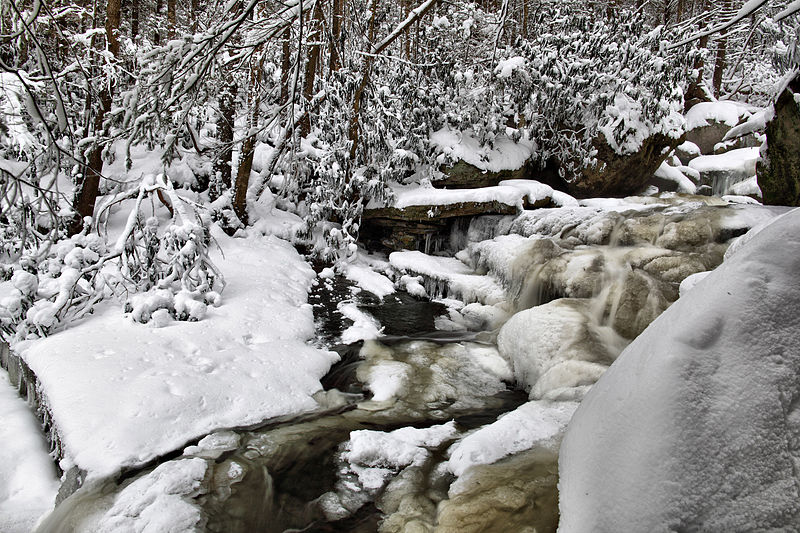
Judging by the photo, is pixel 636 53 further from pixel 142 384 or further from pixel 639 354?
pixel 142 384

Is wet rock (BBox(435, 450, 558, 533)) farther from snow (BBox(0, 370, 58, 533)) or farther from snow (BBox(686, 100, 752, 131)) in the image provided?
snow (BBox(686, 100, 752, 131))

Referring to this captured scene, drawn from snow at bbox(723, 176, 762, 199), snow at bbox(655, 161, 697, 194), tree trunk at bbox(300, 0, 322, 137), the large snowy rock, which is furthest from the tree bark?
snow at bbox(723, 176, 762, 199)

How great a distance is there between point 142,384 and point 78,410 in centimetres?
48

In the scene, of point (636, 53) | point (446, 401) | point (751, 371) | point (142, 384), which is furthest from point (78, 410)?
point (636, 53)

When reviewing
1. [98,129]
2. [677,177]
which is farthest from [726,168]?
[98,129]

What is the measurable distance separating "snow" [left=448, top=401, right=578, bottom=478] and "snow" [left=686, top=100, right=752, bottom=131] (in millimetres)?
15063

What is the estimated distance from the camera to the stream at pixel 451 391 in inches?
109

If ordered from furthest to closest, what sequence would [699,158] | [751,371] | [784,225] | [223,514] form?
[699,158] → [223,514] → [784,225] → [751,371]

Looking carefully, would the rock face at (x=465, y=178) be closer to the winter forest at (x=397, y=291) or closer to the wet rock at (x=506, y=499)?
the winter forest at (x=397, y=291)

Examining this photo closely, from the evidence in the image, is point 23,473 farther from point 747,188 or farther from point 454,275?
point 747,188

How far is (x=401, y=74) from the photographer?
10.6m

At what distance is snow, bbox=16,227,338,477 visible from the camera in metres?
3.33

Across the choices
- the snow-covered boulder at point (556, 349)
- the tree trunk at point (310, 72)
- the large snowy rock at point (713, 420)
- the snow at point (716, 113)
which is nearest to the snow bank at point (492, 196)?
the tree trunk at point (310, 72)

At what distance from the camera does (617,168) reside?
1124cm
